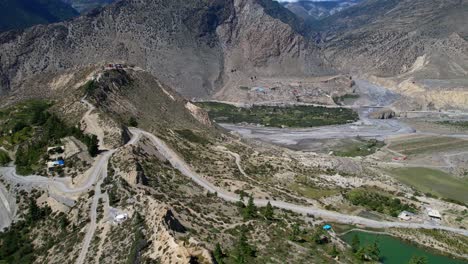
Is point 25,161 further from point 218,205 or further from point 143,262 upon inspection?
point 143,262

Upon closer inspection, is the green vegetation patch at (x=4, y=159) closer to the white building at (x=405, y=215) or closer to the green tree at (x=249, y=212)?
the green tree at (x=249, y=212)

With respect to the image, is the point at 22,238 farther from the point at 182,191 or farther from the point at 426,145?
the point at 426,145

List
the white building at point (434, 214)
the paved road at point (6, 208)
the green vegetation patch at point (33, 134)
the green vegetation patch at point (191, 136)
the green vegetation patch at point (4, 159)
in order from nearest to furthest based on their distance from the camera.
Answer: the paved road at point (6, 208)
the green vegetation patch at point (33, 134)
the white building at point (434, 214)
the green vegetation patch at point (4, 159)
the green vegetation patch at point (191, 136)

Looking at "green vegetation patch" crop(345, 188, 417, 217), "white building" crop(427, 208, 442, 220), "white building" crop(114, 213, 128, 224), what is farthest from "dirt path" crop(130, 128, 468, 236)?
"white building" crop(114, 213, 128, 224)

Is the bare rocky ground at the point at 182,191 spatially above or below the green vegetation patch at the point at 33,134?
below

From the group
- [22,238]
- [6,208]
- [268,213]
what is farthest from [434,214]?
[6,208]

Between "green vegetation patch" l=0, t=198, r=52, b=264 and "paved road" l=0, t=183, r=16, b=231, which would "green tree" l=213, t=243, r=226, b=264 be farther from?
"paved road" l=0, t=183, r=16, b=231

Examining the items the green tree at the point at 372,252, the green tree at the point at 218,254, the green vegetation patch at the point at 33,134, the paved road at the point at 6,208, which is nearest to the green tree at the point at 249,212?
the green tree at the point at 218,254
